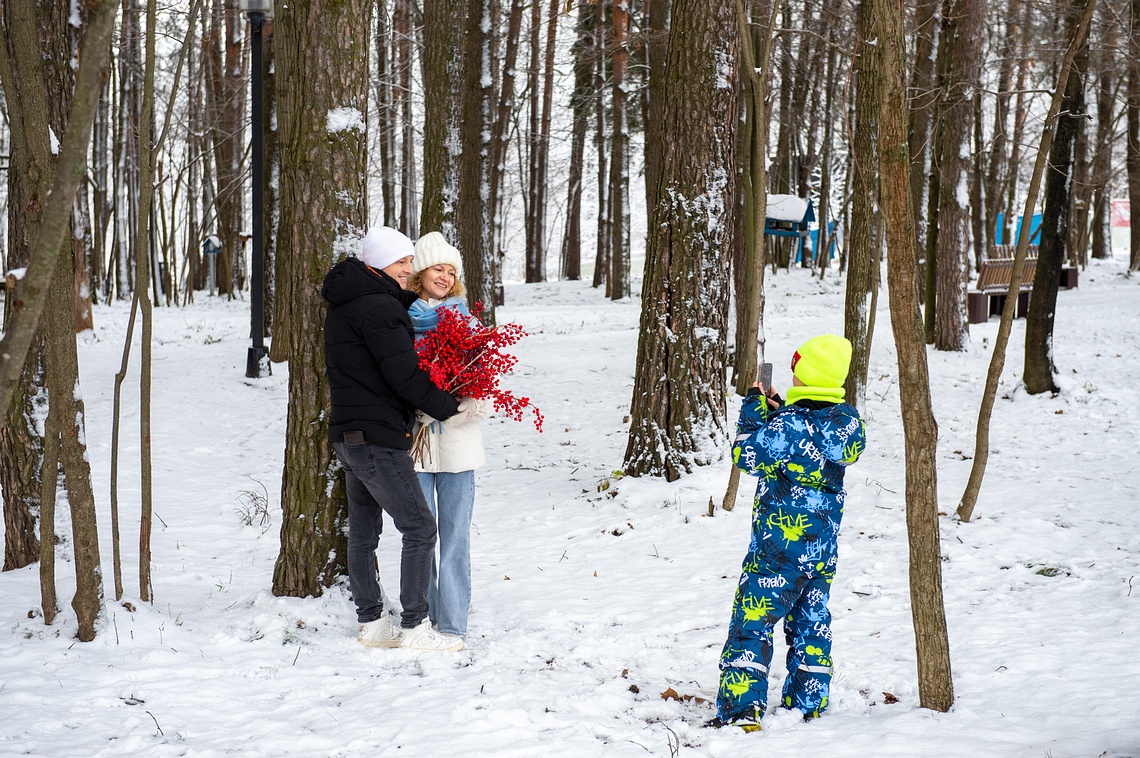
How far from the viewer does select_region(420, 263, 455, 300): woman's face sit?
3.99 meters

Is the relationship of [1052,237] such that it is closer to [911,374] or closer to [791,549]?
[911,374]

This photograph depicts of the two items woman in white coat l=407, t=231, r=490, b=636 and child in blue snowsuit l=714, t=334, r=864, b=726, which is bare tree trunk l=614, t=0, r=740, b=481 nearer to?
woman in white coat l=407, t=231, r=490, b=636

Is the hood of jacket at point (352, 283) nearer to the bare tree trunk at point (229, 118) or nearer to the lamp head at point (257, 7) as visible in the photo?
the lamp head at point (257, 7)

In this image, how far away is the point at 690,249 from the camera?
249 inches

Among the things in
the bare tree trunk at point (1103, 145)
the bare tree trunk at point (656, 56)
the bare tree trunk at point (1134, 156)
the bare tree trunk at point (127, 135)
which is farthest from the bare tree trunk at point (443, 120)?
the bare tree trunk at point (1134, 156)

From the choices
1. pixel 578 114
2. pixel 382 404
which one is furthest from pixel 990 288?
pixel 382 404

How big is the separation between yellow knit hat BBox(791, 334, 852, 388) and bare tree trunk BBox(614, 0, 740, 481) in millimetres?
3047

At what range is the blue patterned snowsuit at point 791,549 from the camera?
3270 millimetres

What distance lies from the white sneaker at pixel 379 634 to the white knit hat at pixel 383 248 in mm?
1600

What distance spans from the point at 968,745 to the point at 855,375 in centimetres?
581

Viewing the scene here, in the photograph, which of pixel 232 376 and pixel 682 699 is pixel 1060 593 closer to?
pixel 682 699

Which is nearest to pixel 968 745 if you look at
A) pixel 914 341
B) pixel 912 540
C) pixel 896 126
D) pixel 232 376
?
pixel 912 540

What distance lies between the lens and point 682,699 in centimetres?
351

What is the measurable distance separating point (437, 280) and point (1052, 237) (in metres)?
7.86
